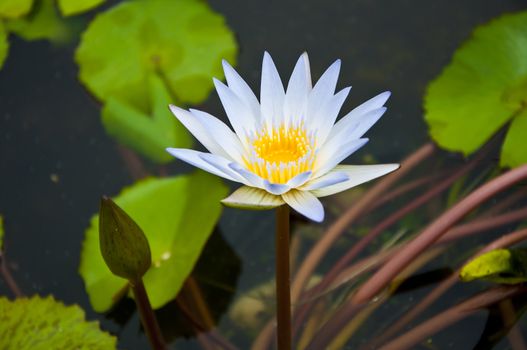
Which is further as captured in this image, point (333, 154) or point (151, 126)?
point (151, 126)

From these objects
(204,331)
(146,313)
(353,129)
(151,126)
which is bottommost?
(204,331)

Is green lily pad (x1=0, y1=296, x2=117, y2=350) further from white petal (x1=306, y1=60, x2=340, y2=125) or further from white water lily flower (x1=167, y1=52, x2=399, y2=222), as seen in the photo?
white petal (x1=306, y1=60, x2=340, y2=125)

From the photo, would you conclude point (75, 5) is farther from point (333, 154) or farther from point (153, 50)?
point (333, 154)

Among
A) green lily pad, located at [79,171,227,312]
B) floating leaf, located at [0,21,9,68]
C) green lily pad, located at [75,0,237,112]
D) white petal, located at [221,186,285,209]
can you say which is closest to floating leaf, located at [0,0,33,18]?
floating leaf, located at [0,21,9,68]

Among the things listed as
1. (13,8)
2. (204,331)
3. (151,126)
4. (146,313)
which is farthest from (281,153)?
(13,8)

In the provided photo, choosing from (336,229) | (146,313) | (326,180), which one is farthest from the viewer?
(336,229)

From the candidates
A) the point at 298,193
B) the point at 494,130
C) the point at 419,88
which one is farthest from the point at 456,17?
the point at 298,193

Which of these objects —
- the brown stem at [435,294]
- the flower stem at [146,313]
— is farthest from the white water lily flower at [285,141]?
the brown stem at [435,294]

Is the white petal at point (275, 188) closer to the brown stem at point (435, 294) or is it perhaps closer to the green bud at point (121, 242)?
the green bud at point (121, 242)
